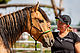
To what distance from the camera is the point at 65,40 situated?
9.23ft

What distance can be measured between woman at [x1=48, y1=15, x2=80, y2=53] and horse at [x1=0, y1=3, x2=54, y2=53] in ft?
0.51

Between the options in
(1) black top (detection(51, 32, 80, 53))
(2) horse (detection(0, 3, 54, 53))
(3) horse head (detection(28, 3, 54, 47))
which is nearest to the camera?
(1) black top (detection(51, 32, 80, 53))

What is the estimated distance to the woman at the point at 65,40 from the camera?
110 inches

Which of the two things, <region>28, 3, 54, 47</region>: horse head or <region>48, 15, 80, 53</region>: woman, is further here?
<region>28, 3, 54, 47</region>: horse head

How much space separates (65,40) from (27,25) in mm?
813

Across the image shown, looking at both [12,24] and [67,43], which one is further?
[12,24]

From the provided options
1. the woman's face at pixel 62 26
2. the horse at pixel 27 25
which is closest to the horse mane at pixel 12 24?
the horse at pixel 27 25

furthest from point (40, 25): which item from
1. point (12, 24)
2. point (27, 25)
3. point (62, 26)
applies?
point (12, 24)

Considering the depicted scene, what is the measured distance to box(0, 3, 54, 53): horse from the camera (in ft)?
9.48

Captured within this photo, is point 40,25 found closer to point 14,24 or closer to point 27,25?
point 27,25

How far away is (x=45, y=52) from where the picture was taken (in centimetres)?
707

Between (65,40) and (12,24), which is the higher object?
(12,24)

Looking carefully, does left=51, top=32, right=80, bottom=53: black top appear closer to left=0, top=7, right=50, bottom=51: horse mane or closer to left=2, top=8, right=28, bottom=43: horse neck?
left=0, top=7, right=50, bottom=51: horse mane

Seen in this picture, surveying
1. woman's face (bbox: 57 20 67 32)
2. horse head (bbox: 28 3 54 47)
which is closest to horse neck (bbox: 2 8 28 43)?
horse head (bbox: 28 3 54 47)
